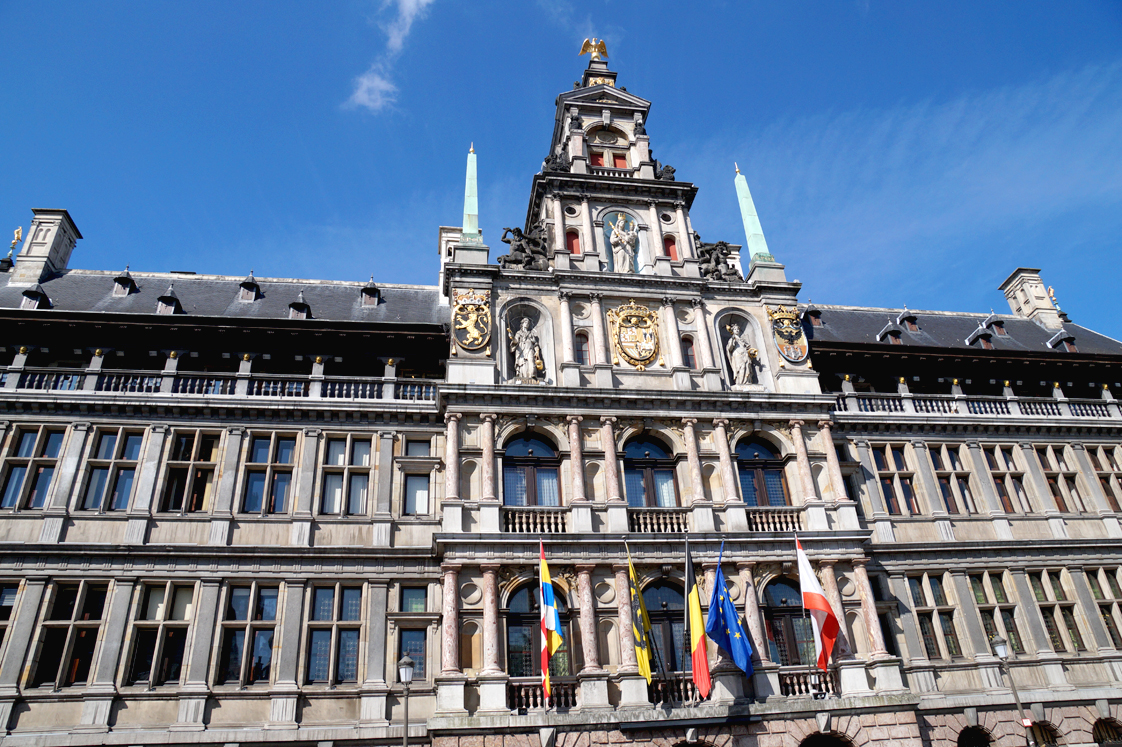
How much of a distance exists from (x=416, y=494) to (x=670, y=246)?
14.3 meters

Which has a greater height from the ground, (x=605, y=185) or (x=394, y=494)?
(x=605, y=185)

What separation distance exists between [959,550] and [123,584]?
2768cm

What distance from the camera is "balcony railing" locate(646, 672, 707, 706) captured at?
22688 millimetres

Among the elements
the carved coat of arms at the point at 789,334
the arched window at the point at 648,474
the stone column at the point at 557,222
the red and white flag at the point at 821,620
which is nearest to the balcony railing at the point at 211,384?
the arched window at the point at 648,474

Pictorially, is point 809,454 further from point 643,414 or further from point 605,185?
point 605,185

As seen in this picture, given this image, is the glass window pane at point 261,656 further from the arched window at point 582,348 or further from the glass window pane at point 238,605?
the arched window at point 582,348

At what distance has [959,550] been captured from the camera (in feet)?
92.9

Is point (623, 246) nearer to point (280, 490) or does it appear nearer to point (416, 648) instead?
point (280, 490)

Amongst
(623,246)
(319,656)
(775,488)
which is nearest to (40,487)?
(319,656)

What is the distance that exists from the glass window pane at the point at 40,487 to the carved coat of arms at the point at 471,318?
1352 cm

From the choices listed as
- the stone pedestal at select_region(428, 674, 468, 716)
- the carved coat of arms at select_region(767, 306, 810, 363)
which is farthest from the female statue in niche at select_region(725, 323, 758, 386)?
the stone pedestal at select_region(428, 674, 468, 716)

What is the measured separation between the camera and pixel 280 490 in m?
25.7

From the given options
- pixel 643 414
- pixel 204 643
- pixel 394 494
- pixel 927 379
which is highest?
pixel 927 379

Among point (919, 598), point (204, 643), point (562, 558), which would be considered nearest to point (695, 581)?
point (562, 558)
